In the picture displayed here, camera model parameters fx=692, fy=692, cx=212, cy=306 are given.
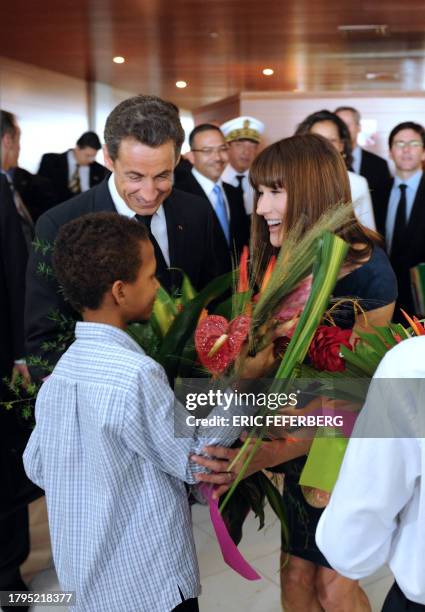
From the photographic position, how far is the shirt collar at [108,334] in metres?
1.26

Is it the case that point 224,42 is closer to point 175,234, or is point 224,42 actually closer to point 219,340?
point 175,234

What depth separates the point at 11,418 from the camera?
7.97ft

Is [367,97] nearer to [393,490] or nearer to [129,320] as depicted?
[129,320]

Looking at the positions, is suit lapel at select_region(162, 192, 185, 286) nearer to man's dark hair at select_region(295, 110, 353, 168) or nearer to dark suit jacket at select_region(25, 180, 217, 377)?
dark suit jacket at select_region(25, 180, 217, 377)

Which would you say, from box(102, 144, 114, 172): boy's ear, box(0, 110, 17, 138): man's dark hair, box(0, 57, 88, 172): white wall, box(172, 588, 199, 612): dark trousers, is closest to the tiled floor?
box(172, 588, 199, 612): dark trousers

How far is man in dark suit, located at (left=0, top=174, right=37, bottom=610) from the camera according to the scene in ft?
7.88

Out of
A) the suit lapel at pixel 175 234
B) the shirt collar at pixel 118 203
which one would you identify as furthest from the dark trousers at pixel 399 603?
the shirt collar at pixel 118 203

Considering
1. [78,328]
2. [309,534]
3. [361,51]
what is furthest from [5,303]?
[361,51]

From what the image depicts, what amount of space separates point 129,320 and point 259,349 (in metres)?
0.28

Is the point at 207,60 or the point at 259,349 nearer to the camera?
the point at 259,349

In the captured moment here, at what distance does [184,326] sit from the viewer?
122cm

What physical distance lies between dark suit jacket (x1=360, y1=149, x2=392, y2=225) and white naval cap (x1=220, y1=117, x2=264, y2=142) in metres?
0.75

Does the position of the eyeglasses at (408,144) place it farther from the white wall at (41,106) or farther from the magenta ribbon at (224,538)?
the white wall at (41,106)

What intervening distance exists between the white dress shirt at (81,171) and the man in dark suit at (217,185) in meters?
1.98
